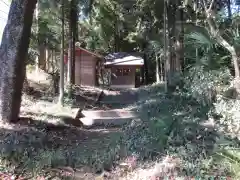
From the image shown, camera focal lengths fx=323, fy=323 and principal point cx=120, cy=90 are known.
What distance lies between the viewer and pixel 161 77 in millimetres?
29875

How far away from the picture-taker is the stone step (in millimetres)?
13172

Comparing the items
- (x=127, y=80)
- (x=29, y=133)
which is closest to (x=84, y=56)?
(x=127, y=80)

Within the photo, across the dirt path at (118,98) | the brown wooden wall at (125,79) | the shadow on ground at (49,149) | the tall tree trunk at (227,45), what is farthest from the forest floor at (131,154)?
the brown wooden wall at (125,79)

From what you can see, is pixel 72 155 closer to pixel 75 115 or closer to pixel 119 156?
pixel 119 156

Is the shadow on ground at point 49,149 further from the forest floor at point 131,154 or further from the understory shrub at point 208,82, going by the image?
the understory shrub at point 208,82

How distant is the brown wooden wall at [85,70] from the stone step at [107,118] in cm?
1251

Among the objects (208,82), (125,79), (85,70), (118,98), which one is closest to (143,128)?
(208,82)

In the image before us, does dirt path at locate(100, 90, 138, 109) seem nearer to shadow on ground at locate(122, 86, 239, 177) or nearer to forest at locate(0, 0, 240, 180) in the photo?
forest at locate(0, 0, 240, 180)

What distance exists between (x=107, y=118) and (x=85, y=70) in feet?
46.5

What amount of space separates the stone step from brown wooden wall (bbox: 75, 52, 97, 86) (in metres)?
12.5

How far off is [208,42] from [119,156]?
294cm

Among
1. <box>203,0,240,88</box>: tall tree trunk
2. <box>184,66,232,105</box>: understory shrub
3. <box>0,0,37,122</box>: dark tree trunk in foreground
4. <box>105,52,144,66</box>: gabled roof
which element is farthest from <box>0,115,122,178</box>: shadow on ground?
<box>105,52,144,66</box>: gabled roof

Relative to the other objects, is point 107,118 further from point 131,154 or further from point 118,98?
point 118,98

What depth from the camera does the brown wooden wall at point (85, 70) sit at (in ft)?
90.6
